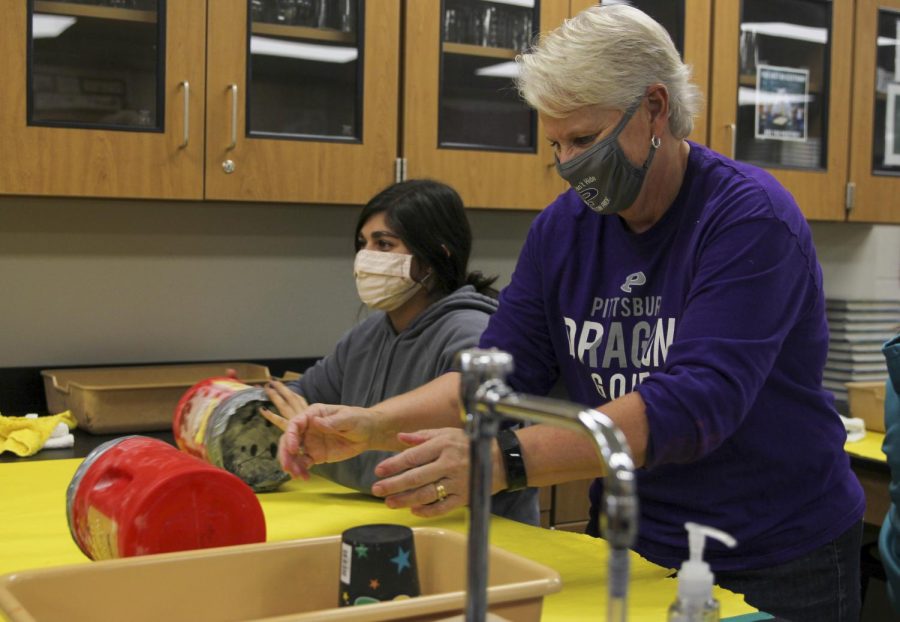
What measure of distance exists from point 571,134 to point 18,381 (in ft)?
5.61

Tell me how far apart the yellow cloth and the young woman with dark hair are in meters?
0.48

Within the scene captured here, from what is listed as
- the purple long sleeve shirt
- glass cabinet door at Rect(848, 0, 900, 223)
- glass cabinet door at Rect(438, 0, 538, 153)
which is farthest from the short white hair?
glass cabinet door at Rect(848, 0, 900, 223)

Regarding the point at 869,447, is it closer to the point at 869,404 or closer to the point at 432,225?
the point at 869,404

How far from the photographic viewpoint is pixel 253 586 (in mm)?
1035

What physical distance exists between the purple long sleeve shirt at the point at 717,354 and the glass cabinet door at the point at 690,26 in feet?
4.93

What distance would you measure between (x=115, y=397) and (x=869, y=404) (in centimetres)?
184

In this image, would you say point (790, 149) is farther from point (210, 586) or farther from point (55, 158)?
point (210, 586)

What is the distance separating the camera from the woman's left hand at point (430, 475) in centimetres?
122

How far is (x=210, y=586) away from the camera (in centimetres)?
101

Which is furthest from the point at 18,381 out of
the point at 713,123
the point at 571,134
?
the point at 713,123

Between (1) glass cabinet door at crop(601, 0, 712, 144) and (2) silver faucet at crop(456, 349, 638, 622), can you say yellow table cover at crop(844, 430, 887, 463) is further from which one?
(2) silver faucet at crop(456, 349, 638, 622)

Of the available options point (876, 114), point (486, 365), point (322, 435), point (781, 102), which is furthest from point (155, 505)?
point (876, 114)

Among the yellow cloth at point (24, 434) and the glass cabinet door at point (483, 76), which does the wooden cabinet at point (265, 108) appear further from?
the yellow cloth at point (24, 434)

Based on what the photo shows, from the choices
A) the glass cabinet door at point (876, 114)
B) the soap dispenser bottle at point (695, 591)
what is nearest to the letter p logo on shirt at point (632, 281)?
the soap dispenser bottle at point (695, 591)
